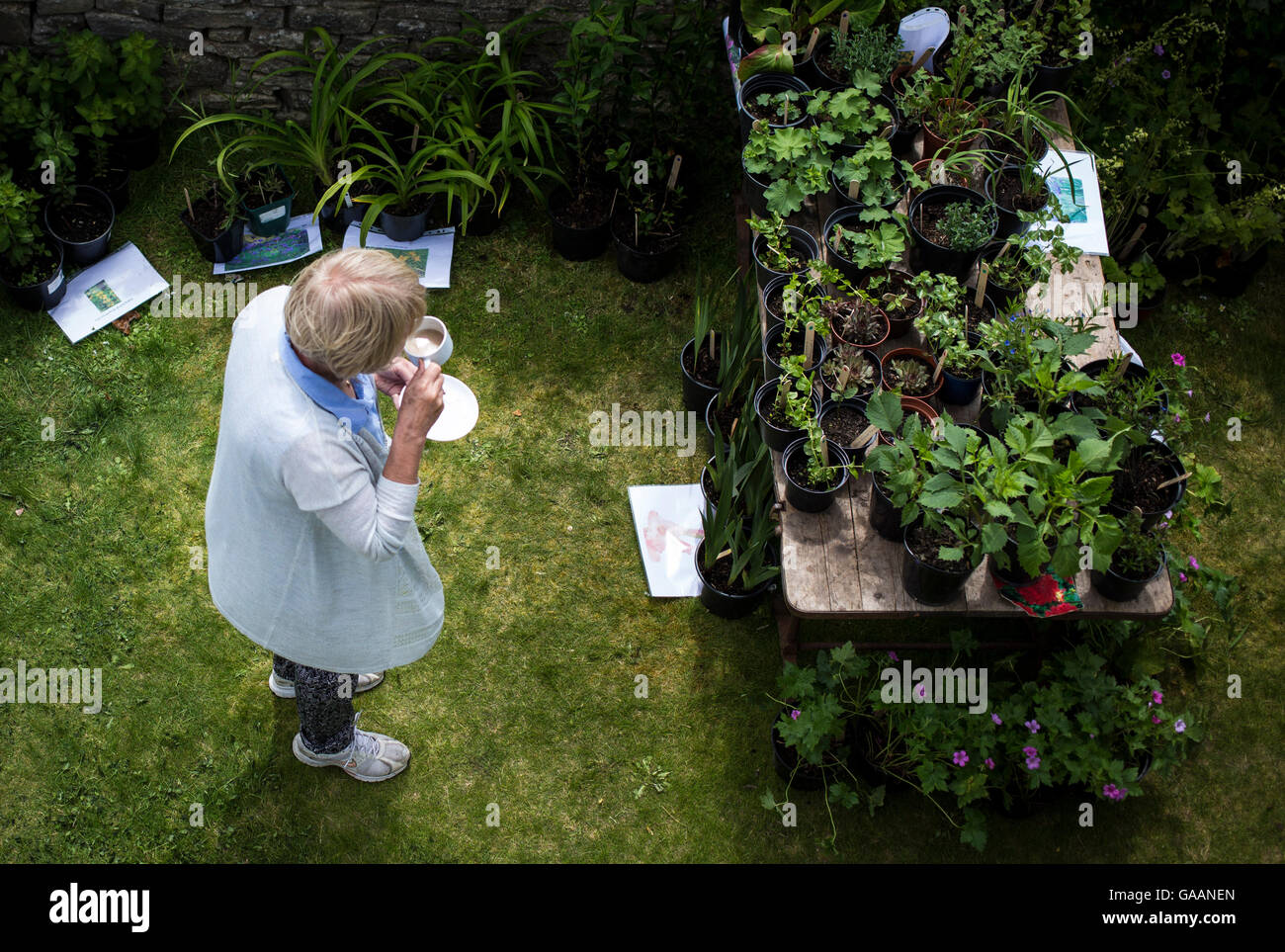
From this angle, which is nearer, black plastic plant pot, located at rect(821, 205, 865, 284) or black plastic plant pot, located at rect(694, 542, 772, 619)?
black plastic plant pot, located at rect(821, 205, 865, 284)

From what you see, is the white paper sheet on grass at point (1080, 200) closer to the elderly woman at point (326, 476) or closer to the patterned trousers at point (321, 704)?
the elderly woman at point (326, 476)

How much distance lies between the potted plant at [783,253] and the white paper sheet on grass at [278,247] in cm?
194

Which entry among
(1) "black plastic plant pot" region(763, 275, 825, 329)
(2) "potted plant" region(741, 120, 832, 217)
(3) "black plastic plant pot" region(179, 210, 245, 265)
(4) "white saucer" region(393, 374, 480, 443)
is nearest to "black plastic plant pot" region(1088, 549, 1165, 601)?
(1) "black plastic plant pot" region(763, 275, 825, 329)

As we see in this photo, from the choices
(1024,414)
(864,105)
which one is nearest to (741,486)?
(1024,414)

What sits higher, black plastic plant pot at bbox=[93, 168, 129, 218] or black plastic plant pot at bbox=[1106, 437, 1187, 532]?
black plastic plant pot at bbox=[1106, 437, 1187, 532]

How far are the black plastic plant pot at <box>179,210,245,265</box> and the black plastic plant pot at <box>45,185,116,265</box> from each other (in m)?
0.28

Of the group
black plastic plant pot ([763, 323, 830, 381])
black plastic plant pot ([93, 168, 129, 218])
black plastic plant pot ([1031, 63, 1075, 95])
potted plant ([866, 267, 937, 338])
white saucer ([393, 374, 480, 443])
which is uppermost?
black plastic plant pot ([1031, 63, 1075, 95])

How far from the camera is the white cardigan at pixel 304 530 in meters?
2.43

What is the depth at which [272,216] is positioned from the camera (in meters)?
4.54

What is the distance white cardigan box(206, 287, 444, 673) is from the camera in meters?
2.43

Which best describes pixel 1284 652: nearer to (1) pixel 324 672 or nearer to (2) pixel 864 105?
(2) pixel 864 105

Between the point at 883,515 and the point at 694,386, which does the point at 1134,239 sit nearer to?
the point at 694,386

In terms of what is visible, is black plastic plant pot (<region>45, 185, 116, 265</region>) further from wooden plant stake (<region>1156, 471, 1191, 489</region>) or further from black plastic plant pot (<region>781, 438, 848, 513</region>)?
wooden plant stake (<region>1156, 471, 1191, 489</region>)
